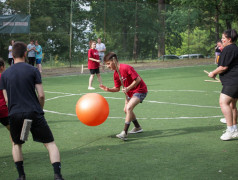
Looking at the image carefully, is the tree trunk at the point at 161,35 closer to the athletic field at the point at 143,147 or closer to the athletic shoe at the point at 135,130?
the athletic field at the point at 143,147

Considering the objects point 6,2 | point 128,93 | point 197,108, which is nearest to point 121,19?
point 6,2

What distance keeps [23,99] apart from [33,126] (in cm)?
40

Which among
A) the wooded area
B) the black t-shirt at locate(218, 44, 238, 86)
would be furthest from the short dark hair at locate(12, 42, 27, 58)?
the wooded area

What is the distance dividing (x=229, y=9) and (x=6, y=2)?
20847 millimetres

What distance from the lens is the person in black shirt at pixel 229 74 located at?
310 inches

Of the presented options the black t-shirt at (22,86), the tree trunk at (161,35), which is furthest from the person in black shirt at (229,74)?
the tree trunk at (161,35)

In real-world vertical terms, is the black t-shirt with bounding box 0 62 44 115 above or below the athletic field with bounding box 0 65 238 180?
above

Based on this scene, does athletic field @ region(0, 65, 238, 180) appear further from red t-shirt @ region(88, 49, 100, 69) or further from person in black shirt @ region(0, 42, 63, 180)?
red t-shirt @ region(88, 49, 100, 69)

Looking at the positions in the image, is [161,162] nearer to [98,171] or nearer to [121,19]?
[98,171]

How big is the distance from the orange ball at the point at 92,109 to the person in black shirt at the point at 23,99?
2.20m

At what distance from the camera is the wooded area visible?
25.3 metres

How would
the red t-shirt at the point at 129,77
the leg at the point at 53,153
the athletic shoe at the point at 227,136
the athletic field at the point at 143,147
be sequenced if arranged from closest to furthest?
the leg at the point at 53,153
the athletic field at the point at 143,147
the athletic shoe at the point at 227,136
the red t-shirt at the point at 129,77

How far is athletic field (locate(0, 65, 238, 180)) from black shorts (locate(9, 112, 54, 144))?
0.75m

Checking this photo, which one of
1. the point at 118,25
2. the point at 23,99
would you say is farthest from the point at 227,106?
the point at 118,25
